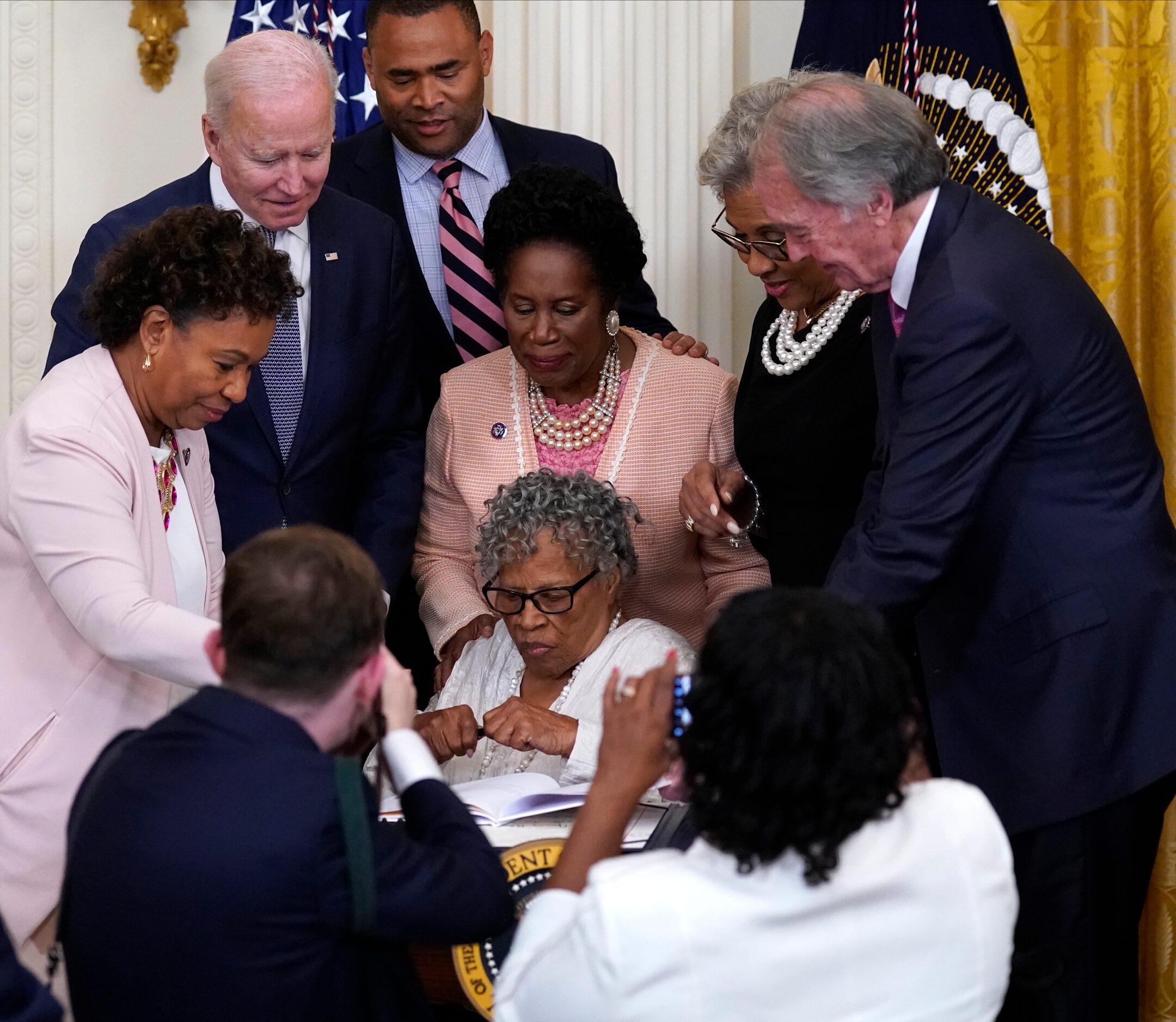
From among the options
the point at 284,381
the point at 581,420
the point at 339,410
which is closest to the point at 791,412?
the point at 581,420

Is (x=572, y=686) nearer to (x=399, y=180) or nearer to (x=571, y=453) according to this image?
(x=571, y=453)

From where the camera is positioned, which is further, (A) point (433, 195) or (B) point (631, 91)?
(B) point (631, 91)

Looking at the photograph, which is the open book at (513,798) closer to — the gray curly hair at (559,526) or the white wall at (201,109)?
the gray curly hair at (559,526)

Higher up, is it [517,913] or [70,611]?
A: [70,611]

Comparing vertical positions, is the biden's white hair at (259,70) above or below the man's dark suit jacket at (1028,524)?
above

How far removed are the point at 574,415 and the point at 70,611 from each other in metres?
1.40

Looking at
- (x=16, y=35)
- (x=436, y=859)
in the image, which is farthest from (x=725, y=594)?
(x=16, y=35)

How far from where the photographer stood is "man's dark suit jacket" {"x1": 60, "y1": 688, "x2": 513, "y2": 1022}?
178 centimetres

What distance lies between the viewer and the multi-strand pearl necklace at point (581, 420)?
3574 mm

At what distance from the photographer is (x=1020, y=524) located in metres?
2.60

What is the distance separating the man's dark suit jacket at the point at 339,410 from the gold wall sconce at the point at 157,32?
1548 mm

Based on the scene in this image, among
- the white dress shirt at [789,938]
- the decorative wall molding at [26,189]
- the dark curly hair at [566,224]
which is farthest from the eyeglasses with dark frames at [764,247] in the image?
the decorative wall molding at [26,189]

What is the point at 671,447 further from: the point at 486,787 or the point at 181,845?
the point at 181,845

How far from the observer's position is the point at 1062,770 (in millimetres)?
2604
